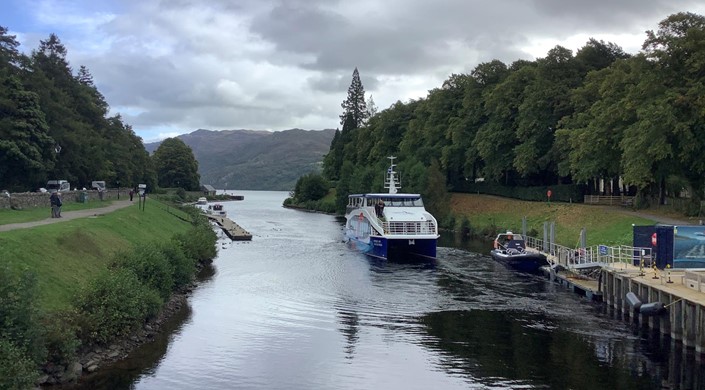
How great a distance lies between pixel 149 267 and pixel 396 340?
12.8 metres

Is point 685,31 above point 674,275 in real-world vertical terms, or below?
above

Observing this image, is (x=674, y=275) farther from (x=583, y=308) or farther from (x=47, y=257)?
(x=47, y=257)

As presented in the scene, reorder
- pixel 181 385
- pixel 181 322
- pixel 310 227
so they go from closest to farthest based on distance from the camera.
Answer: pixel 181 385 < pixel 181 322 < pixel 310 227

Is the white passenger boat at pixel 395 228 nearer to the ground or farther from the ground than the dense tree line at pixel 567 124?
nearer to the ground

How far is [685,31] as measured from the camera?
178ft

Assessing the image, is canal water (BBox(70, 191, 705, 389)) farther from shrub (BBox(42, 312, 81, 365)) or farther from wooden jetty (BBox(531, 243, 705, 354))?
shrub (BBox(42, 312, 81, 365))

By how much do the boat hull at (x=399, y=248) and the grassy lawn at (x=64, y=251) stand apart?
67.7 ft

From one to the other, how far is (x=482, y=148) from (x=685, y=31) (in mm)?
33672

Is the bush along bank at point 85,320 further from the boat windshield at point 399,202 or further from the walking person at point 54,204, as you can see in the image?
the boat windshield at point 399,202

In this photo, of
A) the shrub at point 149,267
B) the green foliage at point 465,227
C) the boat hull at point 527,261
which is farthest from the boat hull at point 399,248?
the shrub at point 149,267

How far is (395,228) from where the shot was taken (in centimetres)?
5612

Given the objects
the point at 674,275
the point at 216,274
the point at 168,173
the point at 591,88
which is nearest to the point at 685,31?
the point at 591,88

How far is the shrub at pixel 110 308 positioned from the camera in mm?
23000

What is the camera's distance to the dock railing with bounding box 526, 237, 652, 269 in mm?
37216
